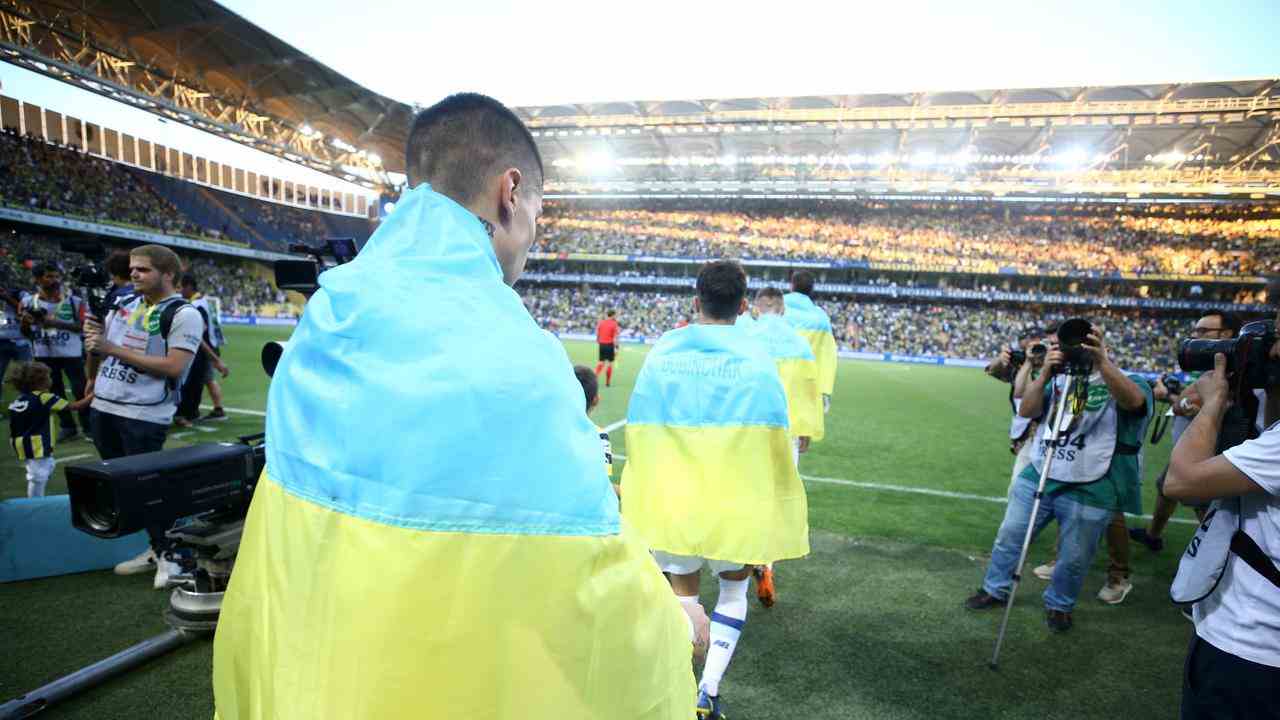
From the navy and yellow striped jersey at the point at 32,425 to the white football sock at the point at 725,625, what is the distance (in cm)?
555

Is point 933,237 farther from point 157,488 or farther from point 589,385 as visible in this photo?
point 157,488

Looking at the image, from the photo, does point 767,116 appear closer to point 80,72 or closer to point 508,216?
point 80,72

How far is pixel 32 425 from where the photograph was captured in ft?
15.4

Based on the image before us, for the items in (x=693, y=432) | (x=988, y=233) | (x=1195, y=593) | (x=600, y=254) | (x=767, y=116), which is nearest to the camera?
(x=1195, y=593)

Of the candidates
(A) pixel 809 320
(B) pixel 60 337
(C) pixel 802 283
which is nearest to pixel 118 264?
(B) pixel 60 337

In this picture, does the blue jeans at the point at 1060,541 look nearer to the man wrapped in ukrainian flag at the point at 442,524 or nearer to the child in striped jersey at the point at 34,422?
the man wrapped in ukrainian flag at the point at 442,524

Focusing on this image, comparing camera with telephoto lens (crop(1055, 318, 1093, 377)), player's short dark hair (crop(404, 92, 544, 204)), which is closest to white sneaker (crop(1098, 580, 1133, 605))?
camera with telephoto lens (crop(1055, 318, 1093, 377))

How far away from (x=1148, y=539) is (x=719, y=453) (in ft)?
18.6

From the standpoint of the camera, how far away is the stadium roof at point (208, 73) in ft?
68.6

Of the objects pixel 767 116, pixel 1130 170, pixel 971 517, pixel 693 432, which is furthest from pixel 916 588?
pixel 1130 170

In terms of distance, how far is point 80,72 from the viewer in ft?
71.8

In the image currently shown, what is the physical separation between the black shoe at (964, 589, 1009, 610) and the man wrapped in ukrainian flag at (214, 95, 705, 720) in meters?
4.21

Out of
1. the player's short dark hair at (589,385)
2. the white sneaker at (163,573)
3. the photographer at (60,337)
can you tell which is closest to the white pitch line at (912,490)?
the player's short dark hair at (589,385)

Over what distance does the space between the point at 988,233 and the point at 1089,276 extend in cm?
663
